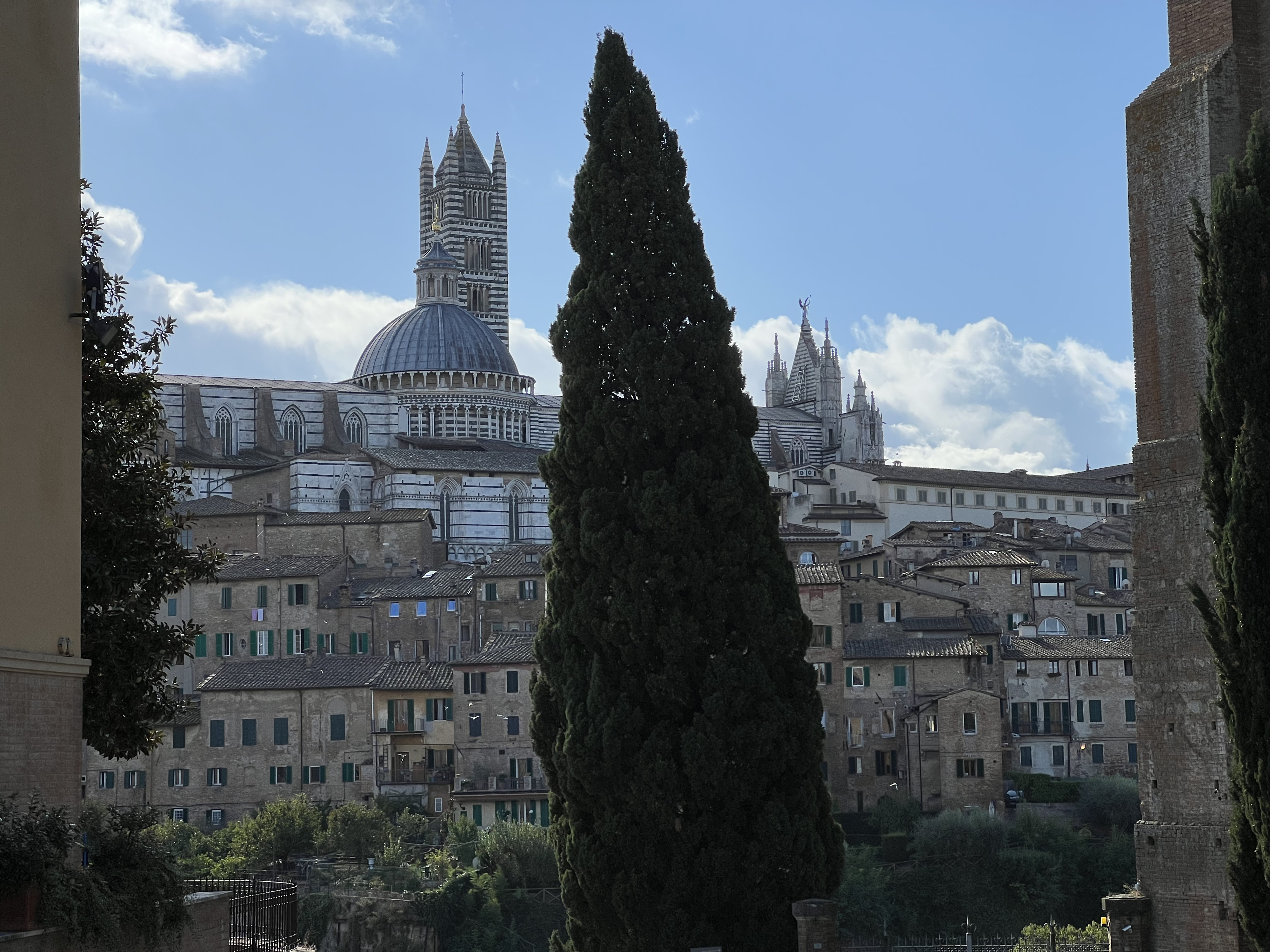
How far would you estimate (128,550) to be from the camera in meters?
11.0

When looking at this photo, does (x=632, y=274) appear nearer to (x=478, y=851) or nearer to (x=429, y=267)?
(x=478, y=851)

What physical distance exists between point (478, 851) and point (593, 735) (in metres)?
24.0

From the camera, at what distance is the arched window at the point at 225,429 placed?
78.1 metres

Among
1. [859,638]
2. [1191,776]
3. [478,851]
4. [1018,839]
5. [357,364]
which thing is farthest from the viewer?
[357,364]

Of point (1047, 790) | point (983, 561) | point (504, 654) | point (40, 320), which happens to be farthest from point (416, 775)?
point (40, 320)

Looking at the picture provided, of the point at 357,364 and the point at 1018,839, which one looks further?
the point at 357,364

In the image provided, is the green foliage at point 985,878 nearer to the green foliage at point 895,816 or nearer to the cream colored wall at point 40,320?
the green foliage at point 895,816

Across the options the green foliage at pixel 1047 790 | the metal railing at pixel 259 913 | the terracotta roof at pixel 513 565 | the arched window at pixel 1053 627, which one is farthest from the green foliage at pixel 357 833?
the metal railing at pixel 259 913

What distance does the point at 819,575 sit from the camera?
46.8 metres

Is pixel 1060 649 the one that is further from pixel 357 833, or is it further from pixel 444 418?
pixel 444 418

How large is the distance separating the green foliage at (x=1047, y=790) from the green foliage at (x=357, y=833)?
50.9ft

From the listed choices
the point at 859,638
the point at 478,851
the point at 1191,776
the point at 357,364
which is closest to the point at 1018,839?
the point at 859,638

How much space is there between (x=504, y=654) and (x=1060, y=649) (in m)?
15.2

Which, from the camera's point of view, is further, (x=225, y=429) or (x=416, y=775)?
(x=225, y=429)
